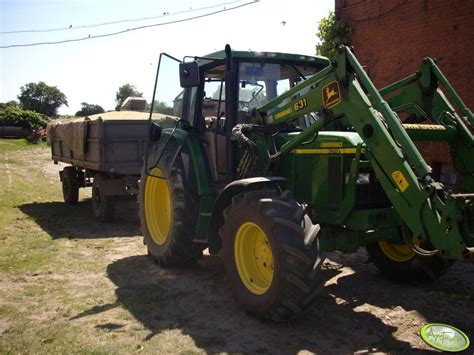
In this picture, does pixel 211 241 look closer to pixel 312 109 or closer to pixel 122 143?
pixel 312 109

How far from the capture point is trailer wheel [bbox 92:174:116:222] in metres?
9.08

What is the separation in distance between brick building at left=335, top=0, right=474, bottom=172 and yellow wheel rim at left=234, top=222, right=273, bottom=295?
4.98 meters

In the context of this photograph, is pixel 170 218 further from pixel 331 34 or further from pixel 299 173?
pixel 331 34

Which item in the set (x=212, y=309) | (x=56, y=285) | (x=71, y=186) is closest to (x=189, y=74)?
(x=212, y=309)

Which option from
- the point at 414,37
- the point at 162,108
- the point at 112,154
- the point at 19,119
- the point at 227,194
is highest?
the point at 414,37

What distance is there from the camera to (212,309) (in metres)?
4.75

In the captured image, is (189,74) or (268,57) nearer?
(189,74)

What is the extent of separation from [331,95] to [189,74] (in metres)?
1.43

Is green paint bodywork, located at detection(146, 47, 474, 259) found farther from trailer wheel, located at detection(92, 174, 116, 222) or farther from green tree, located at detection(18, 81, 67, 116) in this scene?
green tree, located at detection(18, 81, 67, 116)

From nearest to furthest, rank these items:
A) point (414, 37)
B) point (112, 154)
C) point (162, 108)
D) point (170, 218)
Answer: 1. point (170, 218)
2. point (162, 108)
3. point (112, 154)
4. point (414, 37)

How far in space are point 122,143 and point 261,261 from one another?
17.5 feet

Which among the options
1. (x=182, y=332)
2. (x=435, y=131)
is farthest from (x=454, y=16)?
(x=182, y=332)

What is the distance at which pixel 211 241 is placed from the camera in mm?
5043

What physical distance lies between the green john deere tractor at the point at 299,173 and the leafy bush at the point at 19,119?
109ft
